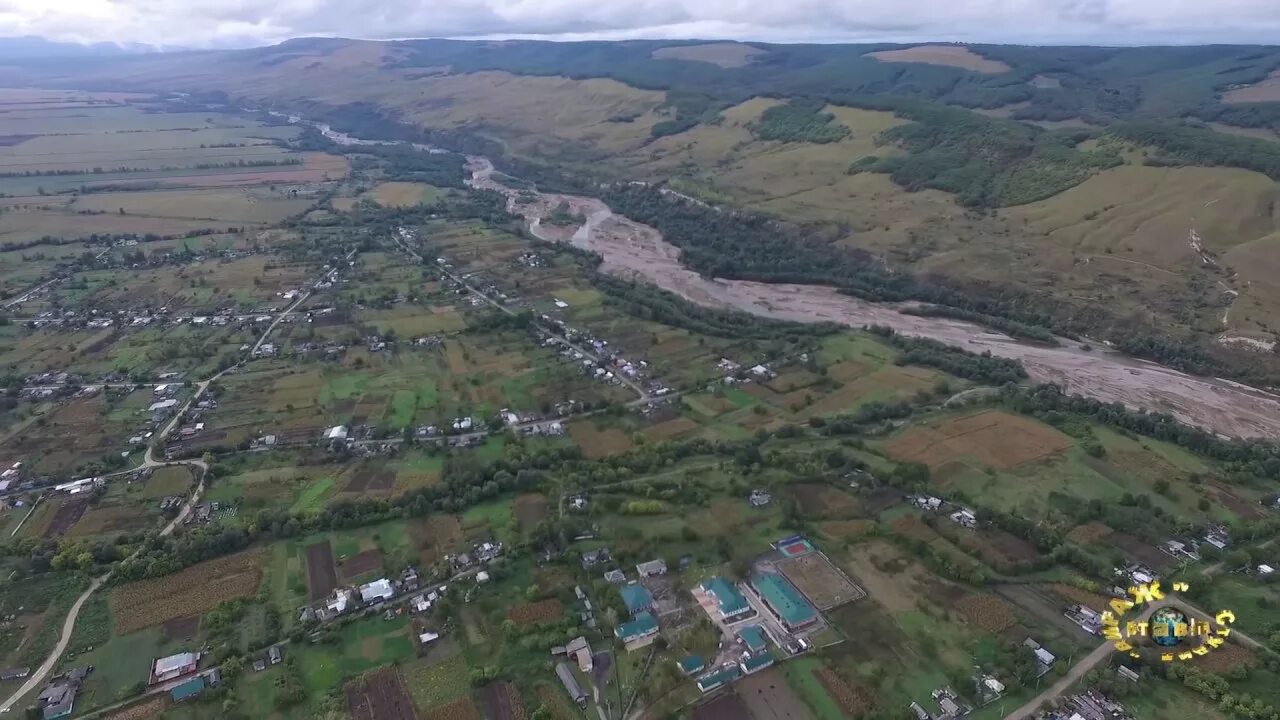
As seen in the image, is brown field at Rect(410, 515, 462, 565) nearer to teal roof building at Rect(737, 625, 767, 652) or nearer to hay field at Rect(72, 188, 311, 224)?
teal roof building at Rect(737, 625, 767, 652)

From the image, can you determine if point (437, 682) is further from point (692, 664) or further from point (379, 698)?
point (692, 664)

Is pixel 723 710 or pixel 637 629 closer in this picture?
pixel 723 710

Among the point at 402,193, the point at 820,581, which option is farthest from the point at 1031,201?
the point at 402,193

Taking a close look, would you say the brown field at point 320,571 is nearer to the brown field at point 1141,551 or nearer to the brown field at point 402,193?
the brown field at point 1141,551

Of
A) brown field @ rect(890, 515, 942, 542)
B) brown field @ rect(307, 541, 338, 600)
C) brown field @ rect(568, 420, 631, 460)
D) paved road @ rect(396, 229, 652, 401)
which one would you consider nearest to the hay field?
paved road @ rect(396, 229, 652, 401)

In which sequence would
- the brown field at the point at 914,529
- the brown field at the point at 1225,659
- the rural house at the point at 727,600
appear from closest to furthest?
the brown field at the point at 1225,659, the rural house at the point at 727,600, the brown field at the point at 914,529

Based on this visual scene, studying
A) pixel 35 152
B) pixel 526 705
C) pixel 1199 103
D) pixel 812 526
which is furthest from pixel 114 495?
pixel 1199 103

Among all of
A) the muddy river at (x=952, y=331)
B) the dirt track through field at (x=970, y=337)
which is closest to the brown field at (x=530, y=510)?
the dirt track through field at (x=970, y=337)
